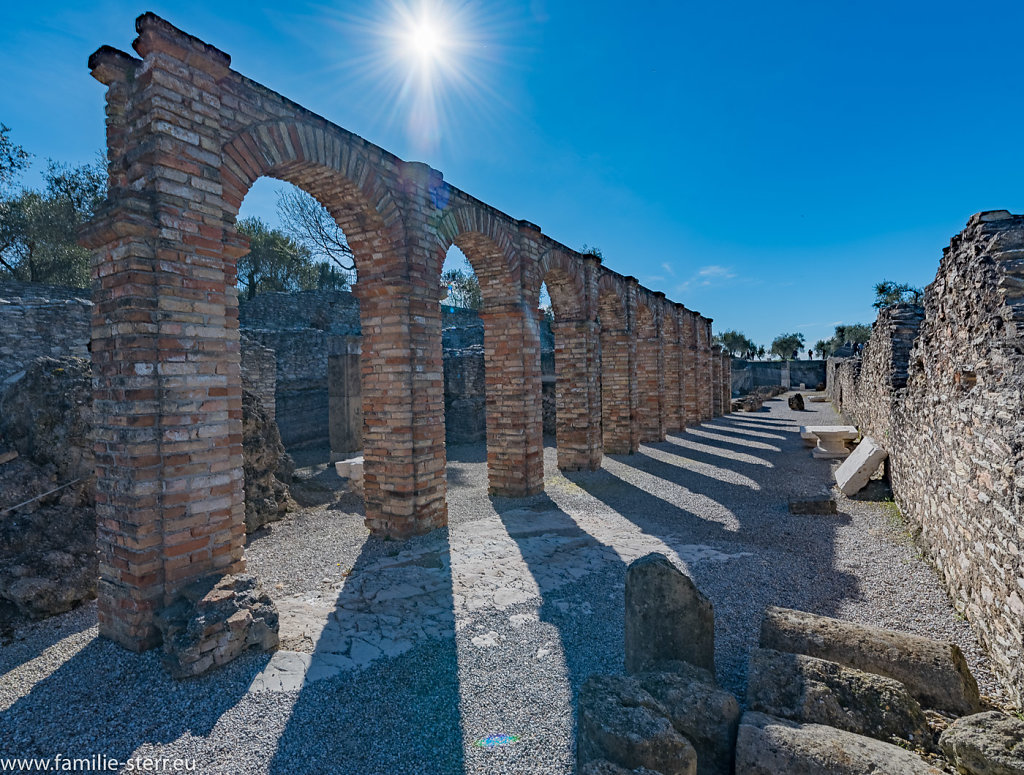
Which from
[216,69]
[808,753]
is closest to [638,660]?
[808,753]

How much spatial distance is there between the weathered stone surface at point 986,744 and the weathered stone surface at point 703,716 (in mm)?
921

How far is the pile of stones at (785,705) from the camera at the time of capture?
2229 millimetres

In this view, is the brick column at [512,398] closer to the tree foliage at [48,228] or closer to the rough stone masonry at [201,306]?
the rough stone masonry at [201,306]

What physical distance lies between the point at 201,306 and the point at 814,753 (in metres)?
4.74

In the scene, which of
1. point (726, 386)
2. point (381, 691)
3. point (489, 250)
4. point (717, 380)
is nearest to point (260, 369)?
point (489, 250)

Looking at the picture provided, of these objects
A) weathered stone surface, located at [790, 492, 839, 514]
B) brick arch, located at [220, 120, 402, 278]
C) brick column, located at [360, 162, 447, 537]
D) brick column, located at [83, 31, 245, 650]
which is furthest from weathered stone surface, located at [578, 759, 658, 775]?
weathered stone surface, located at [790, 492, 839, 514]

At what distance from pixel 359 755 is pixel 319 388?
14.8 metres

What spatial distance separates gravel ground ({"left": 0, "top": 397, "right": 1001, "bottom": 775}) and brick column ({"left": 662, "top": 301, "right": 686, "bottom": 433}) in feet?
31.0

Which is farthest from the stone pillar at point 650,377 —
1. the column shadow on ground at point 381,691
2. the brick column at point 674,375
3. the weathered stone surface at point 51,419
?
the weathered stone surface at point 51,419

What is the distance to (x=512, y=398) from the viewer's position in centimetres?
855

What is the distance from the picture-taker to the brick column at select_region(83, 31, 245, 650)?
3.75m

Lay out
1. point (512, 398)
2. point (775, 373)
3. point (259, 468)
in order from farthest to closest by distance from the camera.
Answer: point (775, 373), point (512, 398), point (259, 468)

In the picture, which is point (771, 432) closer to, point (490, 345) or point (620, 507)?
point (620, 507)

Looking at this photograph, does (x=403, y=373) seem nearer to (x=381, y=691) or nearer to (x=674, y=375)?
(x=381, y=691)
